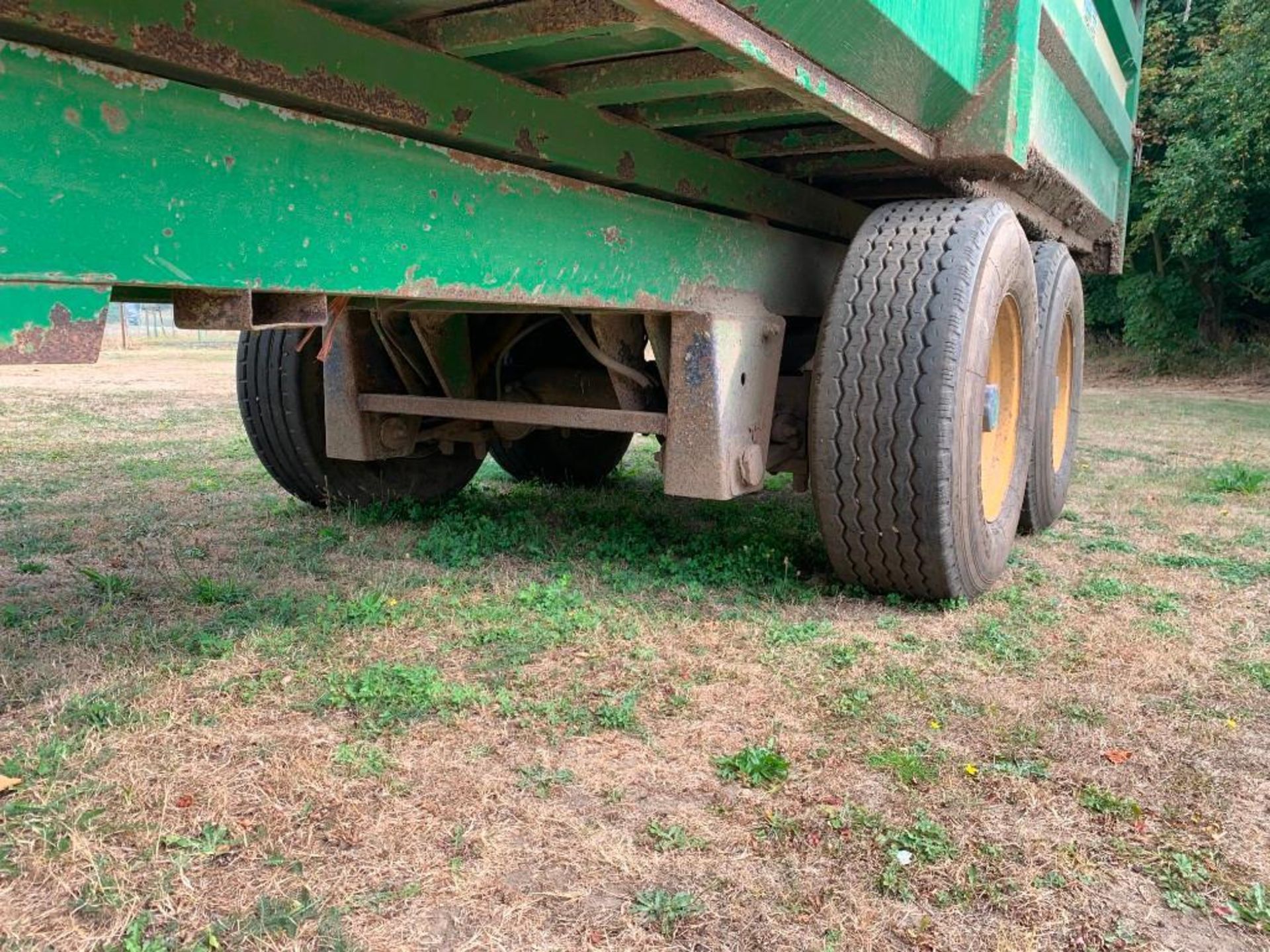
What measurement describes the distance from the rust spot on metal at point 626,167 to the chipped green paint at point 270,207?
2.1 inches

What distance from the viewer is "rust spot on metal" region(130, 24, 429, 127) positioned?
1.56m

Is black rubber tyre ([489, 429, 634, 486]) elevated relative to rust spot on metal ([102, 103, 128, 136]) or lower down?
lower down

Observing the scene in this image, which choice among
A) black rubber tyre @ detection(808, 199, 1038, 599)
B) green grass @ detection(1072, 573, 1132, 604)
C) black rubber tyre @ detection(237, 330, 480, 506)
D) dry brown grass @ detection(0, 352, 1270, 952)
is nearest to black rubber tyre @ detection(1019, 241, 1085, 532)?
dry brown grass @ detection(0, 352, 1270, 952)

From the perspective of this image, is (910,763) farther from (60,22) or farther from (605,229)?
(60,22)

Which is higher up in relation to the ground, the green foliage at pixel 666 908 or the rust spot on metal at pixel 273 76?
the rust spot on metal at pixel 273 76

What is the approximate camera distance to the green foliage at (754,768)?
2.01 meters

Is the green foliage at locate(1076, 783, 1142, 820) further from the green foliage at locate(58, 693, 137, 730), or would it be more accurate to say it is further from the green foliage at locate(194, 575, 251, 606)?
the green foliage at locate(194, 575, 251, 606)

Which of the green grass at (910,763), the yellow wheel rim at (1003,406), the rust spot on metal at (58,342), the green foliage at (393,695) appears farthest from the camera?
the yellow wheel rim at (1003,406)

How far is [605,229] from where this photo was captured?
2584mm

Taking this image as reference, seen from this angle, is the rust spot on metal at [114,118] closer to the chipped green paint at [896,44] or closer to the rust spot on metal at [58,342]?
the rust spot on metal at [58,342]

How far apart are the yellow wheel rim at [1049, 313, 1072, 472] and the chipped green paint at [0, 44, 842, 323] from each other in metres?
2.92

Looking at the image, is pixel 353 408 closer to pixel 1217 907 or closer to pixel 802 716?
pixel 802 716

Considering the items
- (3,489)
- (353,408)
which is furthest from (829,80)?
(3,489)

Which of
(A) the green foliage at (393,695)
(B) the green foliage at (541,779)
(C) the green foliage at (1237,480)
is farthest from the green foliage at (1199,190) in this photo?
(B) the green foliage at (541,779)
